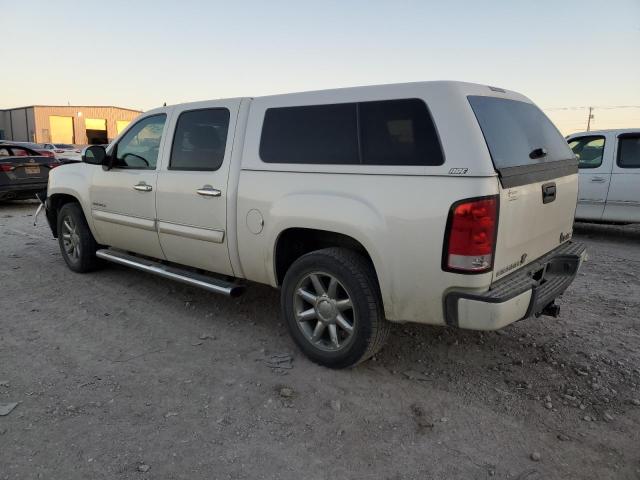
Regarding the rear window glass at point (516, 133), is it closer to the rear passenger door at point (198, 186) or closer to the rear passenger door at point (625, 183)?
the rear passenger door at point (198, 186)

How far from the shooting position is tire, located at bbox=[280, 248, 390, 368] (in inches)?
123

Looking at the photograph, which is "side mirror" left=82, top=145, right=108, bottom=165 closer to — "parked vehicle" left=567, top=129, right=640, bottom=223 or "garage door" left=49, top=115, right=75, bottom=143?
"parked vehicle" left=567, top=129, right=640, bottom=223

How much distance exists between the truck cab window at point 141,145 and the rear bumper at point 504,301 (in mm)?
3036

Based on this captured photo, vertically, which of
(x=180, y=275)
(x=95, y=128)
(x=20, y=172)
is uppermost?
(x=95, y=128)

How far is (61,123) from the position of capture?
51.8 metres

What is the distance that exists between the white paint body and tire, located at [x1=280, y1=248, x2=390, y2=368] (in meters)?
0.15

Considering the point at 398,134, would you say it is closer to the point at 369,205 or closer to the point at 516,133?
the point at 369,205

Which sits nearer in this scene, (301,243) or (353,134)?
(353,134)

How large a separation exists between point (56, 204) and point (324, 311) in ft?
13.7

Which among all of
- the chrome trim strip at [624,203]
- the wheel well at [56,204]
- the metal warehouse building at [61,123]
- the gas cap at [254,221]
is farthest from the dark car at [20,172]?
the metal warehouse building at [61,123]

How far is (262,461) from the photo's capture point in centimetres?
247

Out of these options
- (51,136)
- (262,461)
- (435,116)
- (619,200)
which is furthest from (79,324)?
(51,136)

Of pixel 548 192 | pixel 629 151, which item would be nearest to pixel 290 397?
pixel 548 192

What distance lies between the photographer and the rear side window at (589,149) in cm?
780
